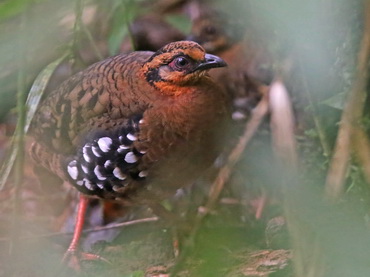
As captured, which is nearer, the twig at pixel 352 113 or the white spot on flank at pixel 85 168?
the twig at pixel 352 113

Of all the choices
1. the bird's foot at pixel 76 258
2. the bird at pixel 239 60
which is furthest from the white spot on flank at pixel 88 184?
the bird at pixel 239 60

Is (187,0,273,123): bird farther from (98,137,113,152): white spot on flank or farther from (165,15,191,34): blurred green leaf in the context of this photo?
(98,137,113,152): white spot on flank

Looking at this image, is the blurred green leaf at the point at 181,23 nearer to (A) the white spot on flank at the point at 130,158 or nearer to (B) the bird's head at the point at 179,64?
(B) the bird's head at the point at 179,64

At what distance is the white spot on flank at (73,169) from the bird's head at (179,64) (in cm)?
57

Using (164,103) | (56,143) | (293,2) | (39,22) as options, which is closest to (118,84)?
(164,103)

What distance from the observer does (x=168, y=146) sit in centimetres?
284

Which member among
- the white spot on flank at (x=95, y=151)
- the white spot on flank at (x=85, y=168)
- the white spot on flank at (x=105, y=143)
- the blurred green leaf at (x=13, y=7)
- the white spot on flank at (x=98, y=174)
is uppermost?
the blurred green leaf at (x=13, y=7)

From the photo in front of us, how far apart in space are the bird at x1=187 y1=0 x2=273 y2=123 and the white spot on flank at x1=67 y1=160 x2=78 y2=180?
1.08 m

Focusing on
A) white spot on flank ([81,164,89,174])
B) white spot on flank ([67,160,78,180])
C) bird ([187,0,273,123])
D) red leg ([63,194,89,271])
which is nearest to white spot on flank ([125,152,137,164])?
white spot on flank ([81,164,89,174])

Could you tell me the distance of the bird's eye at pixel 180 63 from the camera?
2.84 metres

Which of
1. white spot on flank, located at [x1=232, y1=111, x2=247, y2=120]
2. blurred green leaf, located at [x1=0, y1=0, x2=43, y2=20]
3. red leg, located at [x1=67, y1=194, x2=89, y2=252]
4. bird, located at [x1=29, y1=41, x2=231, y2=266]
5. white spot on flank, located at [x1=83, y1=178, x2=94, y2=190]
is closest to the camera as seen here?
blurred green leaf, located at [x1=0, y1=0, x2=43, y2=20]

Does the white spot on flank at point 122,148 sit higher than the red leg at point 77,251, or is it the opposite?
the white spot on flank at point 122,148

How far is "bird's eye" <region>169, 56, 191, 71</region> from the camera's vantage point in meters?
2.84

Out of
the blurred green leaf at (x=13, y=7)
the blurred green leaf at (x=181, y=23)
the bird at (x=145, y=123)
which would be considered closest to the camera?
the blurred green leaf at (x=13, y=7)
